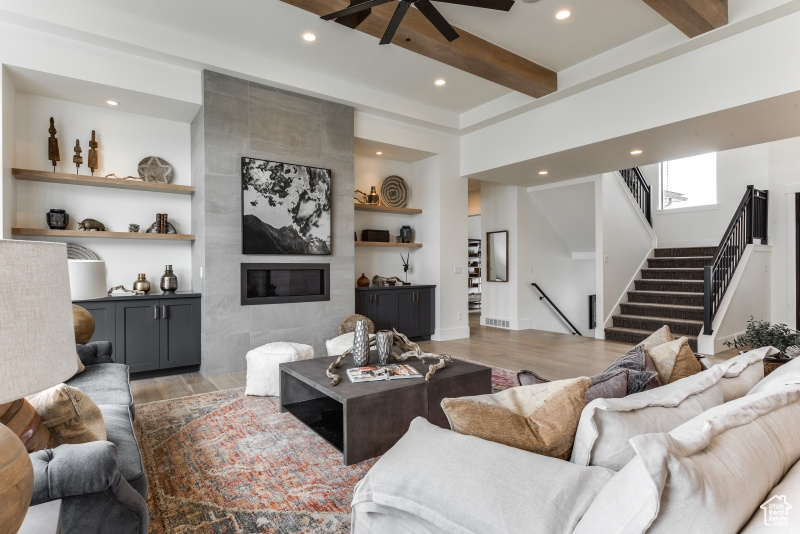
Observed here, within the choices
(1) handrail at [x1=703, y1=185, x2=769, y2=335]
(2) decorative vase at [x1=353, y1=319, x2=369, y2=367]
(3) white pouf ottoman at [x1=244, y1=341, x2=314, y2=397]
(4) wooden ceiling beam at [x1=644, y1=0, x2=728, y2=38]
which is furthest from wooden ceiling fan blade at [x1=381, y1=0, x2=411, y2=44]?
(1) handrail at [x1=703, y1=185, x2=769, y2=335]

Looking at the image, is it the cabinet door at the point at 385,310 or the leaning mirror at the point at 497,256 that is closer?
the cabinet door at the point at 385,310

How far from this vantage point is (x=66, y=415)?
147 cm

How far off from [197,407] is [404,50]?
389 centimetres

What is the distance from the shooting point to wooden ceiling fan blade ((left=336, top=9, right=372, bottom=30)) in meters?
3.56

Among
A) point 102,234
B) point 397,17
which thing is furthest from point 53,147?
point 397,17

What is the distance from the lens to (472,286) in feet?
38.4

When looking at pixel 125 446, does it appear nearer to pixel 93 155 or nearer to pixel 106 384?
pixel 106 384

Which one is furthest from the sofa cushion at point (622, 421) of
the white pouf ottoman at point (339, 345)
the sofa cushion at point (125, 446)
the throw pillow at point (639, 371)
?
the white pouf ottoman at point (339, 345)

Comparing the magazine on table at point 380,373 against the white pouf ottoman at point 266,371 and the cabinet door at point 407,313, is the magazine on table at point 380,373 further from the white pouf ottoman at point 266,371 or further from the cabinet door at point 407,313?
the cabinet door at point 407,313

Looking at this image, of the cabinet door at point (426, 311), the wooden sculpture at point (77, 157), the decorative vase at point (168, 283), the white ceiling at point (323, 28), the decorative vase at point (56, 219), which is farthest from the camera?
the cabinet door at point (426, 311)

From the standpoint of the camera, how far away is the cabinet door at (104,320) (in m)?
3.94

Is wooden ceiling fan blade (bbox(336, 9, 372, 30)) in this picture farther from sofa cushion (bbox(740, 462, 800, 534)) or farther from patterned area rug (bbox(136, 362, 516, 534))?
sofa cushion (bbox(740, 462, 800, 534))

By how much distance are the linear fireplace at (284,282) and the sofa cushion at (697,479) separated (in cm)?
440

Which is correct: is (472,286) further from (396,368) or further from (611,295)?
(396,368)
